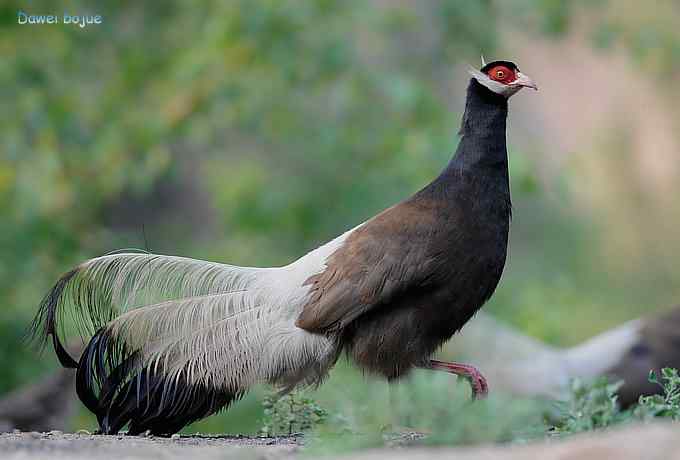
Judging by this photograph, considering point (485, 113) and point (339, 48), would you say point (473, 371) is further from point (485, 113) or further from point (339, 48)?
point (339, 48)

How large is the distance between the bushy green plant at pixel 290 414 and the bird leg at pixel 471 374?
22.4 inches

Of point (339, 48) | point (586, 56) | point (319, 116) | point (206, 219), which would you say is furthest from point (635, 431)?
point (586, 56)

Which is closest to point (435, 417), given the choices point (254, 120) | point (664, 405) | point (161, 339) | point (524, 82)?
point (664, 405)

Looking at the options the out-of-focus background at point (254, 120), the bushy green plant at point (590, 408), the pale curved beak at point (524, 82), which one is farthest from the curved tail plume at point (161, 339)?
the out-of-focus background at point (254, 120)

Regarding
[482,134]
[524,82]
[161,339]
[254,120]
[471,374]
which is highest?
[254,120]

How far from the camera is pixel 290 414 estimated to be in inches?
186

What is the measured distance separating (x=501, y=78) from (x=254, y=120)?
17.2 feet

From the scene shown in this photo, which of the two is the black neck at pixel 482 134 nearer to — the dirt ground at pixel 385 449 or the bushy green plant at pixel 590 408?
the bushy green plant at pixel 590 408

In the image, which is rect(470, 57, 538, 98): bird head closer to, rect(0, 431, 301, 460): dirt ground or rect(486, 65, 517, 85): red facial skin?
rect(486, 65, 517, 85): red facial skin

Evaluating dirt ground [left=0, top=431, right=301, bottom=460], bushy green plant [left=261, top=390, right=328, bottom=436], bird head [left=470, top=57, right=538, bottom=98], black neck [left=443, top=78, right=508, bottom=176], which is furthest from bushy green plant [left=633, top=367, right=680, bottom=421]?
bird head [left=470, top=57, right=538, bottom=98]

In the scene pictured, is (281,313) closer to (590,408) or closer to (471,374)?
(471,374)

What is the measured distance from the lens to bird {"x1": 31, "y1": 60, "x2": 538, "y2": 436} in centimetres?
457

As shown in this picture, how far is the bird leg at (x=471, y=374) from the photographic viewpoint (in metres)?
4.59

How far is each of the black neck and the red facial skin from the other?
0.07 meters
